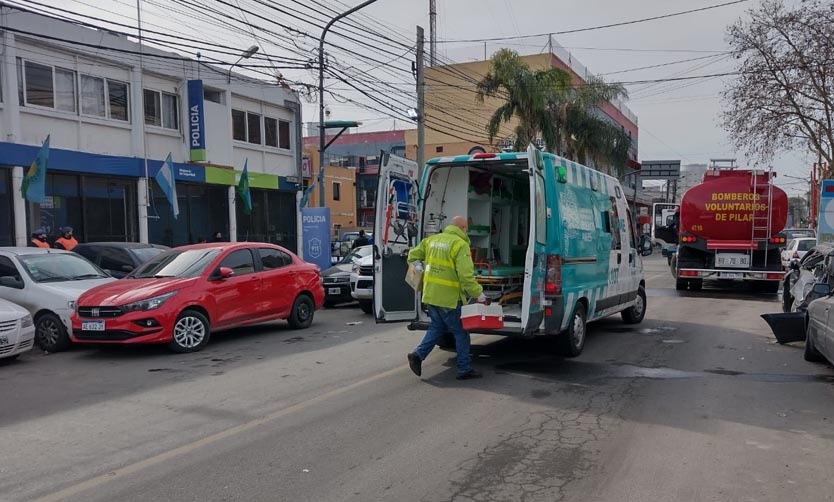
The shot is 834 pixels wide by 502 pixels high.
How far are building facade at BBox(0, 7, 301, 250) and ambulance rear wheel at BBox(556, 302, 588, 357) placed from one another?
44.0 feet

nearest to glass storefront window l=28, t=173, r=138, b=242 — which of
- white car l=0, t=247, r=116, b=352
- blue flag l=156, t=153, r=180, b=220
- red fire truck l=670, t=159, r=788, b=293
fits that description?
blue flag l=156, t=153, r=180, b=220

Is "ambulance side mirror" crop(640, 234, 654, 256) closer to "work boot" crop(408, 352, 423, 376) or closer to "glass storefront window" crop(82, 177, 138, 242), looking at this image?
"work boot" crop(408, 352, 423, 376)

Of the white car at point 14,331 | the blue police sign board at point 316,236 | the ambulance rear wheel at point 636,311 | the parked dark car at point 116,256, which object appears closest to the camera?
the white car at point 14,331

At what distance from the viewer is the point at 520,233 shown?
1055cm

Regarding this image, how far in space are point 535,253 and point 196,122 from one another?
17687 millimetres

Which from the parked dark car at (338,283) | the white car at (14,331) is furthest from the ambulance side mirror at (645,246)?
the white car at (14,331)

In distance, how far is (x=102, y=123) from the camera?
19750 mm

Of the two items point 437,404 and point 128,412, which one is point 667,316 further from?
point 128,412

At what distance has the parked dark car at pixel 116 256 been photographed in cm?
1271

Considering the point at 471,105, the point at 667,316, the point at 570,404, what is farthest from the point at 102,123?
the point at 471,105

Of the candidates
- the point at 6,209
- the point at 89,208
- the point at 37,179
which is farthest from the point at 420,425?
the point at 89,208

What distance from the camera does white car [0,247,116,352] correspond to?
9984 mm

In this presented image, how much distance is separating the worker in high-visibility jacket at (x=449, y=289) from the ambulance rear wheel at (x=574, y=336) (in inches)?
58.5

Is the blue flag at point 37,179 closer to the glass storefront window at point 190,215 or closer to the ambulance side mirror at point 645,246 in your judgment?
the glass storefront window at point 190,215
